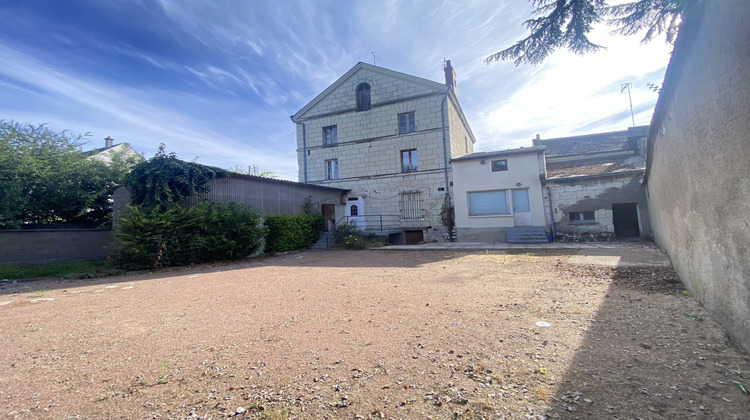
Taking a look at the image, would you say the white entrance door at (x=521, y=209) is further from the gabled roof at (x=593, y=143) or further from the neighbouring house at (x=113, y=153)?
the neighbouring house at (x=113, y=153)

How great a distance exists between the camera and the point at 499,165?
14898 mm

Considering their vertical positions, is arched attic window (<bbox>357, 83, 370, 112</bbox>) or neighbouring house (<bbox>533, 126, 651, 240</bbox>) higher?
arched attic window (<bbox>357, 83, 370, 112</bbox>)

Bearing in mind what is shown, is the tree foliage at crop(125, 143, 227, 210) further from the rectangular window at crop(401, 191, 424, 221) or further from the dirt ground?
the rectangular window at crop(401, 191, 424, 221)

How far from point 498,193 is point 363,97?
9.77 metres

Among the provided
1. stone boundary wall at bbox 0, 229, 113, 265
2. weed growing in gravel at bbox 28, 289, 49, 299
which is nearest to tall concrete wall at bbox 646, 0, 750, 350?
weed growing in gravel at bbox 28, 289, 49, 299

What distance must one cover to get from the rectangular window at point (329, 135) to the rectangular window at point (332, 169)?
1154mm

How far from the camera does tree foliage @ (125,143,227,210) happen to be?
970 cm

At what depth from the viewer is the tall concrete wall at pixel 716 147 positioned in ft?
7.13

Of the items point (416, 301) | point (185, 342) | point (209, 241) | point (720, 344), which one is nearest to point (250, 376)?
point (185, 342)

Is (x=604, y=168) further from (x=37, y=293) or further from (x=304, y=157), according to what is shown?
(x=37, y=293)

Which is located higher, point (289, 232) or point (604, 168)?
point (604, 168)

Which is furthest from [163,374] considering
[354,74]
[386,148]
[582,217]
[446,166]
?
[354,74]

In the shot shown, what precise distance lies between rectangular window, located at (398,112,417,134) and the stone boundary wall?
46.8ft

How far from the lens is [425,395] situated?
2.10 m
